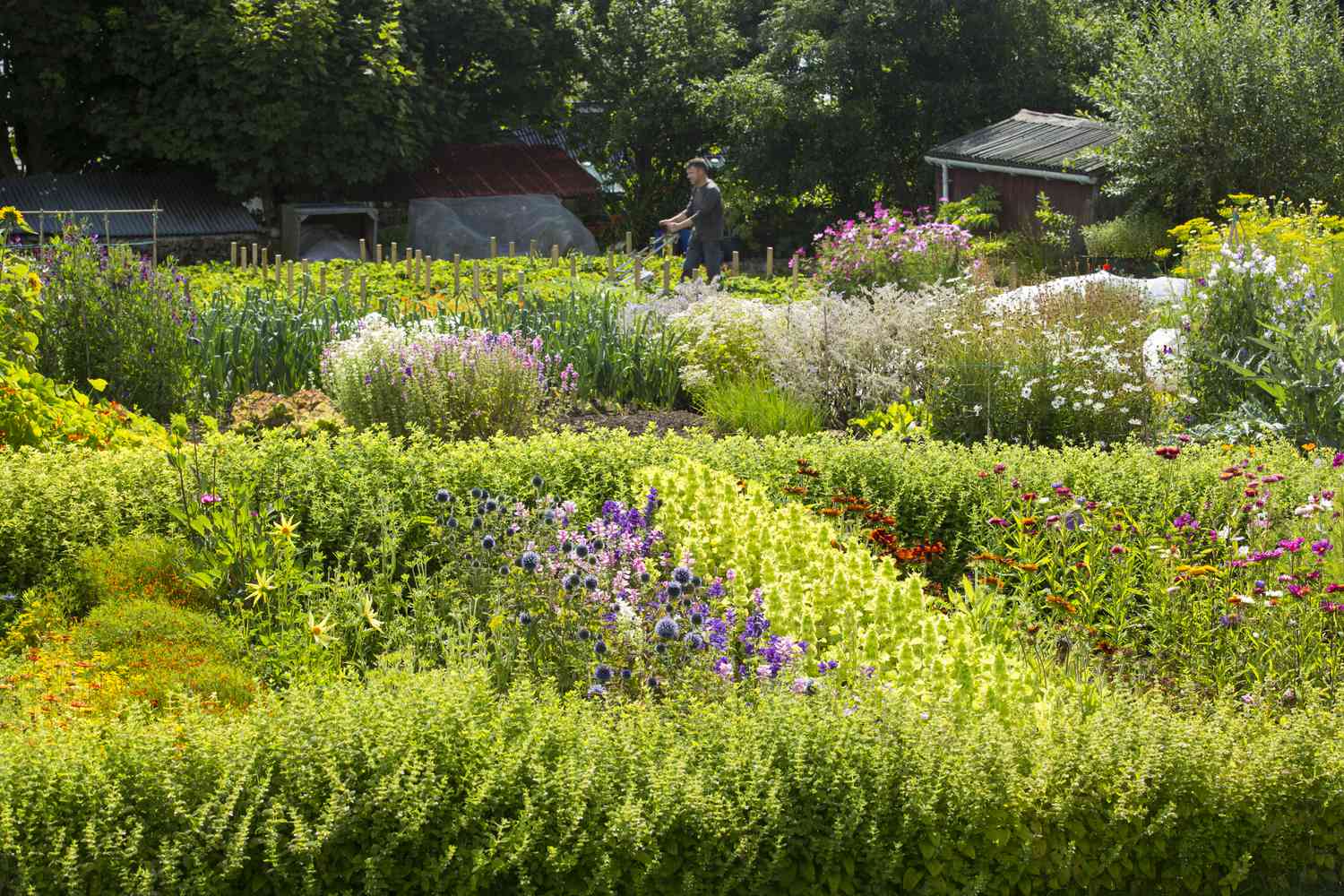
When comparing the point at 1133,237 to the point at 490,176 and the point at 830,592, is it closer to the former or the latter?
the point at 490,176

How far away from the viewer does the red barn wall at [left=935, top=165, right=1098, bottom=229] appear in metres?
21.4

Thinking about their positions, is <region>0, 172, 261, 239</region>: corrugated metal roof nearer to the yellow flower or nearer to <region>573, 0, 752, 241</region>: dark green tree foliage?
<region>573, 0, 752, 241</region>: dark green tree foliage

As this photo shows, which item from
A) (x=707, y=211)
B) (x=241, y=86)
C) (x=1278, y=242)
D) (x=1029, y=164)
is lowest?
(x=1278, y=242)

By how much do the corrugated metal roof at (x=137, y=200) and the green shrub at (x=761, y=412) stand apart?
620 inches

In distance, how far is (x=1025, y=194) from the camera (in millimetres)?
22609

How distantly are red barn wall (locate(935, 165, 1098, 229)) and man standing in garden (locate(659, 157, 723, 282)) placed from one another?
847 cm

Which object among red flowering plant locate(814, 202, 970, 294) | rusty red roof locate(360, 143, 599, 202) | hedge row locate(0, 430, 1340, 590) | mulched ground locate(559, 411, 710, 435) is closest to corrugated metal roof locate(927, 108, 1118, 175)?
rusty red roof locate(360, 143, 599, 202)

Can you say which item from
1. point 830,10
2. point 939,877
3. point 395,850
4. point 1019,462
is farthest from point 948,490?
point 830,10

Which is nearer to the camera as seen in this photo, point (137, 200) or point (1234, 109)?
point (1234, 109)

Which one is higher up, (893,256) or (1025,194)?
(1025,194)

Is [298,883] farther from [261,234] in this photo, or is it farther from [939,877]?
[261,234]

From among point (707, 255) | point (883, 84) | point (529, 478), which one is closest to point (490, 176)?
point (883, 84)

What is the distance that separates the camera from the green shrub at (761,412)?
825cm

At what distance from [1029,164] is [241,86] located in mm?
12403
